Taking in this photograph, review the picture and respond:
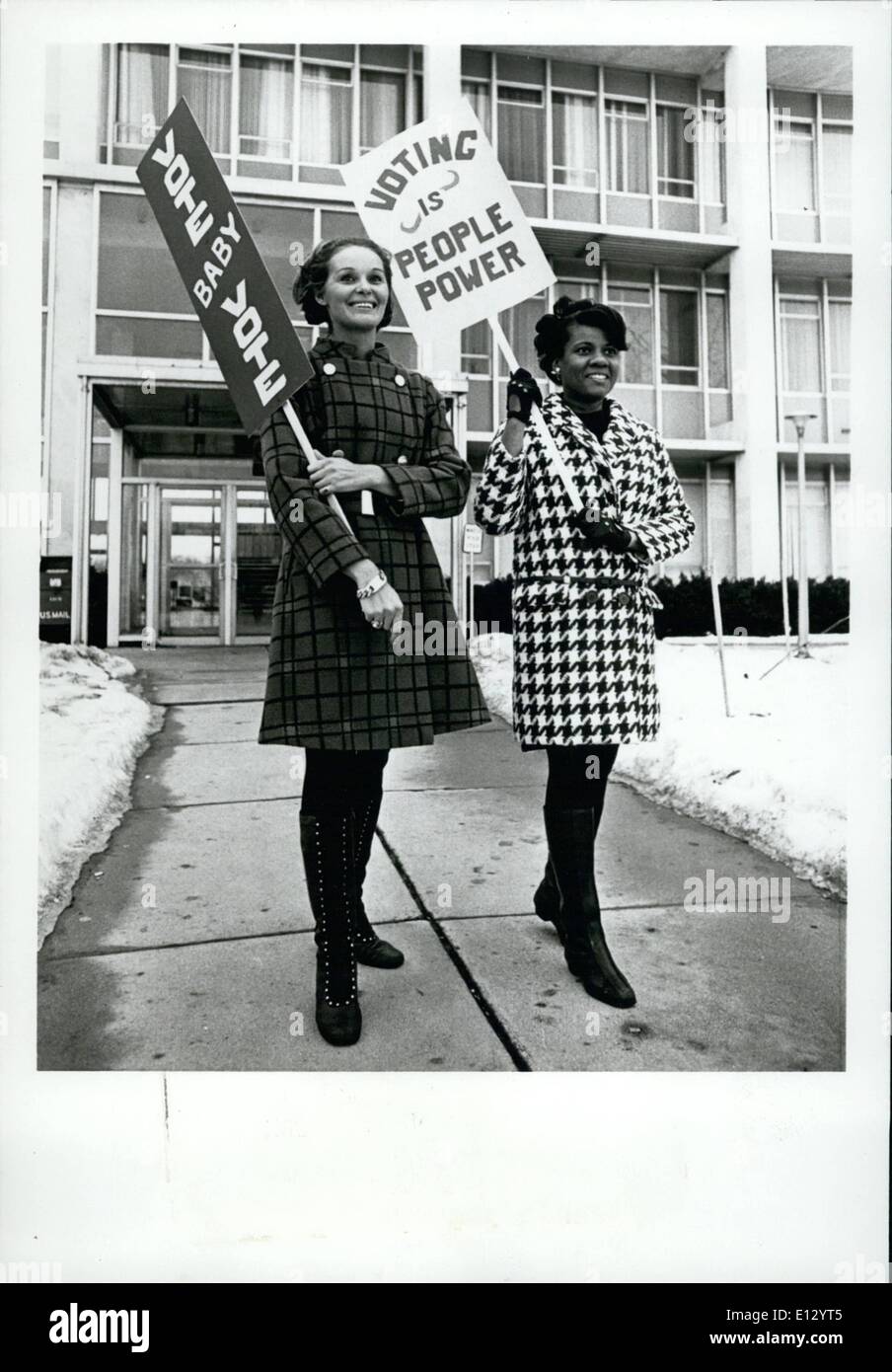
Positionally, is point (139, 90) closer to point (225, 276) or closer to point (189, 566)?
point (225, 276)

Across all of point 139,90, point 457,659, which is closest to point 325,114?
point 139,90

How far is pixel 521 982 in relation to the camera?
196 cm

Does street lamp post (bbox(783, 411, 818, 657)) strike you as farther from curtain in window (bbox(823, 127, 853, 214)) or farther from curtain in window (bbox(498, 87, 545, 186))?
curtain in window (bbox(498, 87, 545, 186))

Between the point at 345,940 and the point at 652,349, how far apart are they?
7.62 ft

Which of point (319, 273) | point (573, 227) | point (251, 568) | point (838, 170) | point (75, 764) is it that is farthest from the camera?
point (251, 568)

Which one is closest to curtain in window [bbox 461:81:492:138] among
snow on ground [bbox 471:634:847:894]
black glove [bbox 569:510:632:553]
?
black glove [bbox 569:510:632:553]

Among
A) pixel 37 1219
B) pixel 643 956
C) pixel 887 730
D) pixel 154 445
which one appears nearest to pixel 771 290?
pixel 887 730

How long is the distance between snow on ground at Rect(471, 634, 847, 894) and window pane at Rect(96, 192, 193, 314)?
5.24 feet

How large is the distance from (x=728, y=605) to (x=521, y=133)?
1.77m

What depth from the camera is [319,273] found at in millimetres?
1743

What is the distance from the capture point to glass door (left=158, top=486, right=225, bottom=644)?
388cm

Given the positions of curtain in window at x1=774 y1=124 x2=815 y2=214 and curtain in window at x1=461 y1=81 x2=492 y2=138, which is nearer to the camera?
curtain in window at x1=461 y1=81 x2=492 y2=138

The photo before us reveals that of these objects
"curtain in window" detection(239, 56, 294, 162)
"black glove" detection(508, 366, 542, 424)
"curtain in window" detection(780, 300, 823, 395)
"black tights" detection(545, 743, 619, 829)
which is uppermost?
"curtain in window" detection(239, 56, 294, 162)
